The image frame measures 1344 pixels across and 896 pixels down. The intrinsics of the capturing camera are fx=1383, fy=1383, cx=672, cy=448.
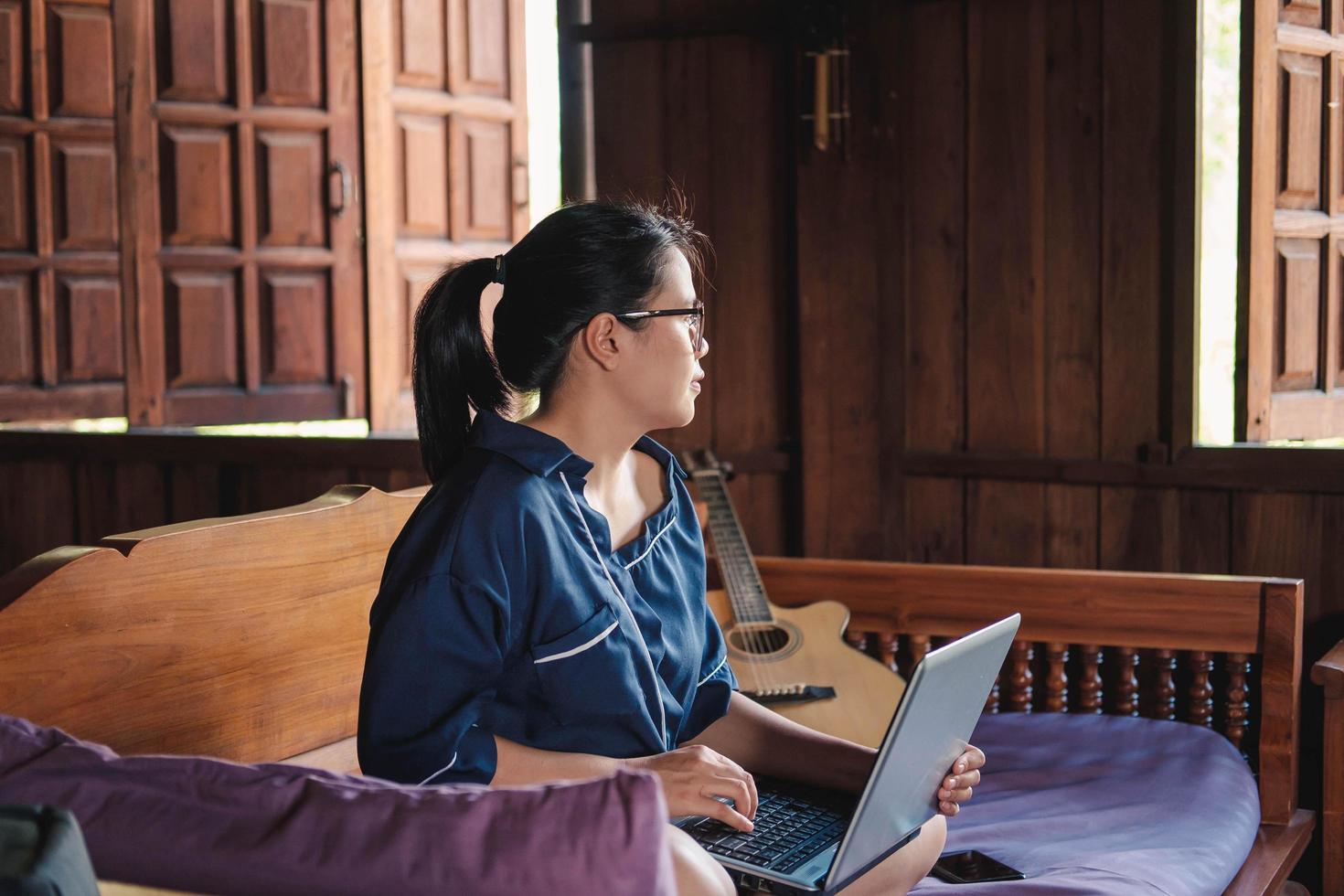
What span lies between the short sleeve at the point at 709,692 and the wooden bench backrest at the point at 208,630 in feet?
1.75

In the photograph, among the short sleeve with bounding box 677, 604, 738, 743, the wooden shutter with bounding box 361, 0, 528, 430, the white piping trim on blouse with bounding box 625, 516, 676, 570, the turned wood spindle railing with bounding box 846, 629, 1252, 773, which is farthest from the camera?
the wooden shutter with bounding box 361, 0, 528, 430

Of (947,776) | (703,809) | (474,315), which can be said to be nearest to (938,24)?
(474,315)

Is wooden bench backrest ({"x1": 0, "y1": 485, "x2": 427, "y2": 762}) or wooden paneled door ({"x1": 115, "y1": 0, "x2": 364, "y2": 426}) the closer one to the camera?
wooden bench backrest ({"x1": 0, "y1": 485, "x2": 427, "y2": 762})

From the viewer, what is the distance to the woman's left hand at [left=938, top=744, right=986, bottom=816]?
1706 millimetres

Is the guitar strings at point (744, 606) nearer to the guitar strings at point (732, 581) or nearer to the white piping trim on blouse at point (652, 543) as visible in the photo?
the guitar strings at point (732, 581)

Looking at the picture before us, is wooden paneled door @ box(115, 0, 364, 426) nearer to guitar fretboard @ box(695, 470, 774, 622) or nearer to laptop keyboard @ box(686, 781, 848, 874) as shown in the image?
guitar fretboard @ box(695, 470, 774, 622)

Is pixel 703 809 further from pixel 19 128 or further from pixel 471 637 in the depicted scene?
pixel 19 128

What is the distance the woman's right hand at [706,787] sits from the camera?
147cm

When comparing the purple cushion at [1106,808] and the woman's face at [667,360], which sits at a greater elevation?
the woman's face at [667,360]

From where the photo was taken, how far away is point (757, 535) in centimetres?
392

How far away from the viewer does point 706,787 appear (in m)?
1.47

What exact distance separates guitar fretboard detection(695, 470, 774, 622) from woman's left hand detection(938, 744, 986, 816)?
111 cm

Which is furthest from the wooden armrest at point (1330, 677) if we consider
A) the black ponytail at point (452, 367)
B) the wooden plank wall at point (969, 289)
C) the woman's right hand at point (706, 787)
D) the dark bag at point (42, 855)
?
the dark bag at point (42, 855)

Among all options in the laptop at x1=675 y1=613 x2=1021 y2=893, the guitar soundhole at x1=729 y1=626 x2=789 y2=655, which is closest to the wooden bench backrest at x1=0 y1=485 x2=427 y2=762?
the laptop at x1=675 y1=613 x2=1021 y2=893
